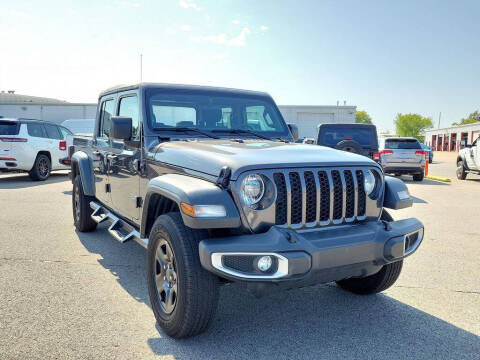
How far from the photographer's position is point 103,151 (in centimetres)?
526

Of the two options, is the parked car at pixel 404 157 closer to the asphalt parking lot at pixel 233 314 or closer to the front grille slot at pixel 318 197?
the asphalt parking lot at pixel 233 314

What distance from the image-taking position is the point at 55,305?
3648 millimetres

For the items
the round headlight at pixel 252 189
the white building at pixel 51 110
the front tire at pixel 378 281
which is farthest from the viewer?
the white building at pixel 51 110

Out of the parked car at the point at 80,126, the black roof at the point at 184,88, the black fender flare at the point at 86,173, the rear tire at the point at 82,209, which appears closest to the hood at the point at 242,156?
the black roof at the point at 184,88

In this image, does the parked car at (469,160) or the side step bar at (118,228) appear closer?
the side step bar at (118,228)

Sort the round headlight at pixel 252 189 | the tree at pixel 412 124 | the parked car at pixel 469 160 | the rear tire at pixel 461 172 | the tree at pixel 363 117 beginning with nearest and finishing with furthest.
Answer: the round headlight at pixel 252 189, the parked car at pixel 469 160, the rear tire at pixel 461 172, the tree at pixel 412 124, the tree at pixel 363 117

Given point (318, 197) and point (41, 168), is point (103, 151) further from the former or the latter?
point (41, 168)

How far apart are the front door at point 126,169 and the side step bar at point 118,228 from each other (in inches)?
4.0

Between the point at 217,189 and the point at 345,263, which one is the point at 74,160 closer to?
the point at 217,189

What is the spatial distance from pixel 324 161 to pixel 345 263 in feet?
2.46

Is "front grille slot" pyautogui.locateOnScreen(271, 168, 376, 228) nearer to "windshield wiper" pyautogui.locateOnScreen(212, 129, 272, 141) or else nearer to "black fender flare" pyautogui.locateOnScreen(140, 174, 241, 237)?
"black fender flare" pyautogui.locateOnScreen(140, 174, 241, 237)

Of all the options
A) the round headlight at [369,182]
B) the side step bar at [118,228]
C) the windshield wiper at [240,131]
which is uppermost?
the windshield wiper at [240,131]

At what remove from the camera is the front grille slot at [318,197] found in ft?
9.56

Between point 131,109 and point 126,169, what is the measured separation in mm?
642
